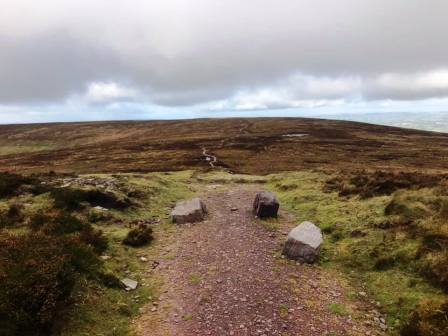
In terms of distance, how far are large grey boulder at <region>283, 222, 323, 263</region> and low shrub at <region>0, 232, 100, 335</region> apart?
8315 mm

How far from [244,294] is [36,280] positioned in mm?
6779

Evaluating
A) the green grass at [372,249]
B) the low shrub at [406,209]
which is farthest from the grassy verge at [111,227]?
the low shrub at [406,209]

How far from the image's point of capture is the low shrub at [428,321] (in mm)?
10328

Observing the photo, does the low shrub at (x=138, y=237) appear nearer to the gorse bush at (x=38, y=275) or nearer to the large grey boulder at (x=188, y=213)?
the gorse bush at (x=38, y=275)

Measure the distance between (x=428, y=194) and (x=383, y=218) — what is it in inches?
151

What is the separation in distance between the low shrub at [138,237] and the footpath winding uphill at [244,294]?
1409 millimetres

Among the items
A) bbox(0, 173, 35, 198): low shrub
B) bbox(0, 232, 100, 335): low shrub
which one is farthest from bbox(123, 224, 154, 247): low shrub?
bbox(0, 173, 35, 198): low shrub

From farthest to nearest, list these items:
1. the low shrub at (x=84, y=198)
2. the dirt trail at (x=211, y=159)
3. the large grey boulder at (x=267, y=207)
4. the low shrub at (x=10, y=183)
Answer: the dirt trail at (x=211, y=159), the low shrub at (x=10, y=183), the large grey boulder at (x=267, y=207), the low shrub at (x=84, y=198)

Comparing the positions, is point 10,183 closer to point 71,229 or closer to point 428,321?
point 71,229

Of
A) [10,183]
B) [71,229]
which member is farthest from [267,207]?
[10,183]

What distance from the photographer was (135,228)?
1991 cm

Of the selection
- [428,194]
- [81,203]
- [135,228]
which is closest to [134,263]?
[135,228]

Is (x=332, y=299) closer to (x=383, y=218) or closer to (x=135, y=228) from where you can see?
(x=383, y=218)

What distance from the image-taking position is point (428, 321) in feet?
35.5
